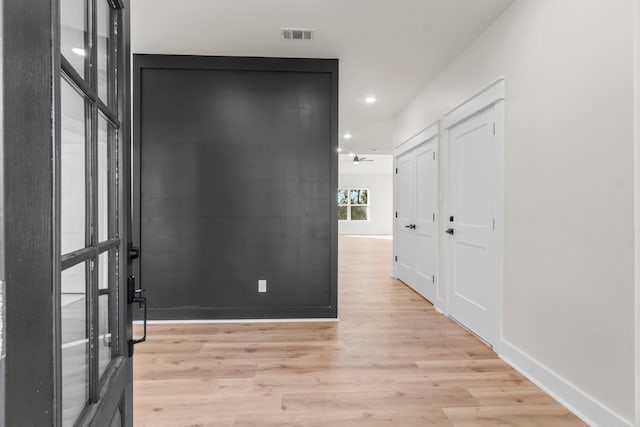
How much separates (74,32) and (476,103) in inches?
123

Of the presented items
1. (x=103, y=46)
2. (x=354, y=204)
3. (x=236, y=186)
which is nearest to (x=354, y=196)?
(x=354, y=204)

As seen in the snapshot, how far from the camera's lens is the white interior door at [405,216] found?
512 centimetres

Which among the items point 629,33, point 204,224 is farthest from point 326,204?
point 629,33

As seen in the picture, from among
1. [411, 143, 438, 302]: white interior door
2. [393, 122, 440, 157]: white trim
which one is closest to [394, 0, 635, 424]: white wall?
[393, 122, 440, 157]: white trim

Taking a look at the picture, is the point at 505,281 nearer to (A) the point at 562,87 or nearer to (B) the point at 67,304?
(A) the point at 562,87

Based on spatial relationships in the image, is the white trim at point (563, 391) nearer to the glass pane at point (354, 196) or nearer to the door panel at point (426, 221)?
the door panel at point (426, 221)

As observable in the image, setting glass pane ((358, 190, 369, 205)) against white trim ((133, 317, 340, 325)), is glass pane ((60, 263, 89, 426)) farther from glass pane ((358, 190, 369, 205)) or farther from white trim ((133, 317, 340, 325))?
glass pane ((358, 190, 369, 205))

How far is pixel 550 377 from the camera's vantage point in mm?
2242

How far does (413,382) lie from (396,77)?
10.6 feet

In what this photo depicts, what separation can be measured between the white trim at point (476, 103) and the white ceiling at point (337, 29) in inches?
20.6

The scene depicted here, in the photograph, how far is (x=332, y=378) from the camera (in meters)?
2.43

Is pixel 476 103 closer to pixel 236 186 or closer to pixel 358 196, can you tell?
pixel 236 186

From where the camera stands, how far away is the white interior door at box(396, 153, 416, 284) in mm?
5117

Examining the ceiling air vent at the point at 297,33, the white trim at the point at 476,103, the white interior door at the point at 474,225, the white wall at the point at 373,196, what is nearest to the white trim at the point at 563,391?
the white interior door at the point at 474,225
